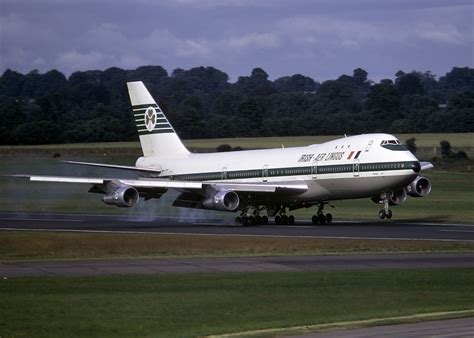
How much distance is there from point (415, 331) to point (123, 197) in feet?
119

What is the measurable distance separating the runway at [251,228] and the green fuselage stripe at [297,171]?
8.66 feet

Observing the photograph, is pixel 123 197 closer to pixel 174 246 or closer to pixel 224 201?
pixel 224 201

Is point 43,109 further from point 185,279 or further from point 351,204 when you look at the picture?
point 185,279

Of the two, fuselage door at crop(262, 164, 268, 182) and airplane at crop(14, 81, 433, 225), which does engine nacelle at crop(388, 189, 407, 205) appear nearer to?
airplane at crop(14, 81, 433, 225)

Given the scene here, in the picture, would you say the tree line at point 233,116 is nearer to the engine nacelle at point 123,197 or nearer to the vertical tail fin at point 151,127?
the vertical tail fin at point 151,127

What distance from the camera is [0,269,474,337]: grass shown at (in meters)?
25.2

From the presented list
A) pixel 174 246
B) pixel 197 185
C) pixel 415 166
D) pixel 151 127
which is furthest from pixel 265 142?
pixel 174 246

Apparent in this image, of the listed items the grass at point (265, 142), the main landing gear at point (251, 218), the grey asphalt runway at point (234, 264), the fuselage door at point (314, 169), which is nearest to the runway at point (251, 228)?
the main landing gear at point (251, 218)

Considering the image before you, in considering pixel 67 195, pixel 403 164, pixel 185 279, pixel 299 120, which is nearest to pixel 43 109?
pixel 299 120

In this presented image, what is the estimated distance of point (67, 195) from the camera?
8162cm

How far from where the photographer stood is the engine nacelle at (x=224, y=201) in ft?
196

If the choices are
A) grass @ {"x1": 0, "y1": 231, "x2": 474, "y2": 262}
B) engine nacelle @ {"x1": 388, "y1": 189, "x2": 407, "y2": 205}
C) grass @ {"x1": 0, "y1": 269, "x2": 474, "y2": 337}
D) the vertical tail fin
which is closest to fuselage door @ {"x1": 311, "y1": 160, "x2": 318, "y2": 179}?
engine nacelle @ {"x1": 388, "y1": 189, "x2": 407, "y2": 205}

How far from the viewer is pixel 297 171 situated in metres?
61.1

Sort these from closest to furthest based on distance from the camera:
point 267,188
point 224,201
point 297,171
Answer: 1. point 224,201
2. point 267,188
3. point 297,171
